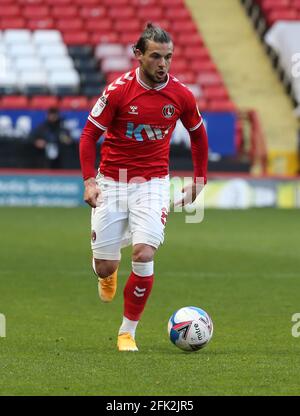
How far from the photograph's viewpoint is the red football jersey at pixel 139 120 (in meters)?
8.15

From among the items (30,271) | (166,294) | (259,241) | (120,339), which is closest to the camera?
(120,339)

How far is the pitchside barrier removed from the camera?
23.0 m

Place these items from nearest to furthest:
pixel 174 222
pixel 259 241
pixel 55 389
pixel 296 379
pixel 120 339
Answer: pixel 55 389, pixel 296 379, pixel 120 339, pixel 259 241, pixel 174 222

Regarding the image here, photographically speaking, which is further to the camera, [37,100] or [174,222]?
[37,100]

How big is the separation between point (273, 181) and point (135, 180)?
1520 cm

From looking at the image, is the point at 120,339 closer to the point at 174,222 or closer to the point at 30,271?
the point at 30,271

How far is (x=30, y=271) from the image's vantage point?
1314 cm

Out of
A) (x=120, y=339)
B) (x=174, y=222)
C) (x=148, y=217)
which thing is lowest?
(x=174, y=222)

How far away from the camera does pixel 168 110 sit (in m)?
8.22

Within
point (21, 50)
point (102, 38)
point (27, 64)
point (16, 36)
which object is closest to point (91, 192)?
point (27, 64)

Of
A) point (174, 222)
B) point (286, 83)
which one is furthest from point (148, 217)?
point (286, 83)

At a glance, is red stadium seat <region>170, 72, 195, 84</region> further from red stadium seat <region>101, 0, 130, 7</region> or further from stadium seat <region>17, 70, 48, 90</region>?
stadium seat <region>17, 70, 48, 90</region>

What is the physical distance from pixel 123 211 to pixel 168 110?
0.79 metres

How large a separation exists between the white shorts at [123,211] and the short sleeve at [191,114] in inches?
16.6
